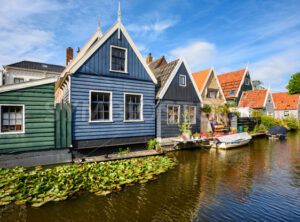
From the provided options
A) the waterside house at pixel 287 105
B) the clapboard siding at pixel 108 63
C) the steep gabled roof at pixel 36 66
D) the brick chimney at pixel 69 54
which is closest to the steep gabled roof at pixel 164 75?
the clapboard siding at pixel 108 63

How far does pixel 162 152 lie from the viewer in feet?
42.1

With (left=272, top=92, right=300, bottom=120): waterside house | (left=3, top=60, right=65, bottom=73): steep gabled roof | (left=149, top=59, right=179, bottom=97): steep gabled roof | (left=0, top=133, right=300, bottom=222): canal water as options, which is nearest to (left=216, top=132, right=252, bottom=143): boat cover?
(left=0, top=133, right=300, bottom=222): canal water

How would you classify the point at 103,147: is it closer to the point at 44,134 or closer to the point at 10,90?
the point at 44,134

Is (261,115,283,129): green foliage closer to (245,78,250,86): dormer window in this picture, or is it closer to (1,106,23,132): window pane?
(245,78,250,86): dormer window

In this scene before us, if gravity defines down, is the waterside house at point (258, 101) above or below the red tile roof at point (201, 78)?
below

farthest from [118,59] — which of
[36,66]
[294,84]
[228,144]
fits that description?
[294,84]

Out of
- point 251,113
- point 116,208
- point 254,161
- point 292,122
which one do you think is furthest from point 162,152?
point 292,122

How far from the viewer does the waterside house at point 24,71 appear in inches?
1091

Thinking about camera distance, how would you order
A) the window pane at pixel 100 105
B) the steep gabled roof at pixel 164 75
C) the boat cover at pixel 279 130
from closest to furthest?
the window pane at pixel 100 105, the steep gabled roof at pixel 164 75, the boat cover at pixel 279 130

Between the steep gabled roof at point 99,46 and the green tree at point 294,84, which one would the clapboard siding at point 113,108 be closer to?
the steep gabled roof at point 99,46

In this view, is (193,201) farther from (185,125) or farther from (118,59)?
(118,59)

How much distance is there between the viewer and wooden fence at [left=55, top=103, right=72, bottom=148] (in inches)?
372

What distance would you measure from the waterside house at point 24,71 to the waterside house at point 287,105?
4595 cm

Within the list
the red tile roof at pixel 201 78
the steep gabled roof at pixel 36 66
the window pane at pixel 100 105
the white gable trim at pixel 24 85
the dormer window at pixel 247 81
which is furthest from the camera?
the dormer window at pixel 247 81
